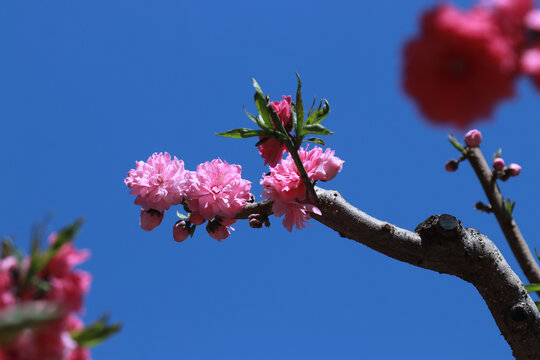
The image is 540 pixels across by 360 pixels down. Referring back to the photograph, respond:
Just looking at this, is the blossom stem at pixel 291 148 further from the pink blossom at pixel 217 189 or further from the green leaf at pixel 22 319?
the green leaf at pixel 22 319

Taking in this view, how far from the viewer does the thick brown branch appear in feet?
7.08

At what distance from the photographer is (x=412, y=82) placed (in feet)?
2.62

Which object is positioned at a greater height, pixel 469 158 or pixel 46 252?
pixel 469 158

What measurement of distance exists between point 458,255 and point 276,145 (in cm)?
72

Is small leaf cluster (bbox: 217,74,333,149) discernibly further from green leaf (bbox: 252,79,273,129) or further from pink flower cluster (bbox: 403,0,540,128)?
pink flower cluster (bbox: 403,0,540,128)

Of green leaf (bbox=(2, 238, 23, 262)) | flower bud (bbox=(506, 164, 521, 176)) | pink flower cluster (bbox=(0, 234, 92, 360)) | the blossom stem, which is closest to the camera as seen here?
pink flower cluster (bbox=(0, 234, 92, 360))

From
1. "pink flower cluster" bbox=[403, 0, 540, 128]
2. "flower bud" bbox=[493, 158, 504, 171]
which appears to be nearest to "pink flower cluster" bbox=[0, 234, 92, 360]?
"pink flower cluster" bbox=[403, 0, 540, 128]

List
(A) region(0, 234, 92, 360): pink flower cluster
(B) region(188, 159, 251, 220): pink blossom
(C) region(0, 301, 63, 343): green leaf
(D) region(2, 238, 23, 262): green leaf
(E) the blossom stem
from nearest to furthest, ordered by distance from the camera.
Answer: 1. (C) region(0, 301, 63, 343): green leaf
2. (A) region(0, 234, 92, 360): pink flower cluster
3. (D) region(2, 238, 23, 262): green leaf
4. (E) the blossom stem
5. (B) region(188, 159, 251, 220): pink blossom

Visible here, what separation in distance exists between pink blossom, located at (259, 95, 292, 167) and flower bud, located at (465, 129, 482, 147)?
80 centimetres

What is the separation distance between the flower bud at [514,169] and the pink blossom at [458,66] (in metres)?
1.44

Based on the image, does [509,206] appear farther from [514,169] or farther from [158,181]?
[158,181]

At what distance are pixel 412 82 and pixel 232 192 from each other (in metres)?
1.15

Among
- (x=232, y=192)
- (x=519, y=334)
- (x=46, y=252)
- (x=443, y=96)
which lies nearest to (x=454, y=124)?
(x=443, y=96)

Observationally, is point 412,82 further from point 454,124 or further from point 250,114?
point 250,114
